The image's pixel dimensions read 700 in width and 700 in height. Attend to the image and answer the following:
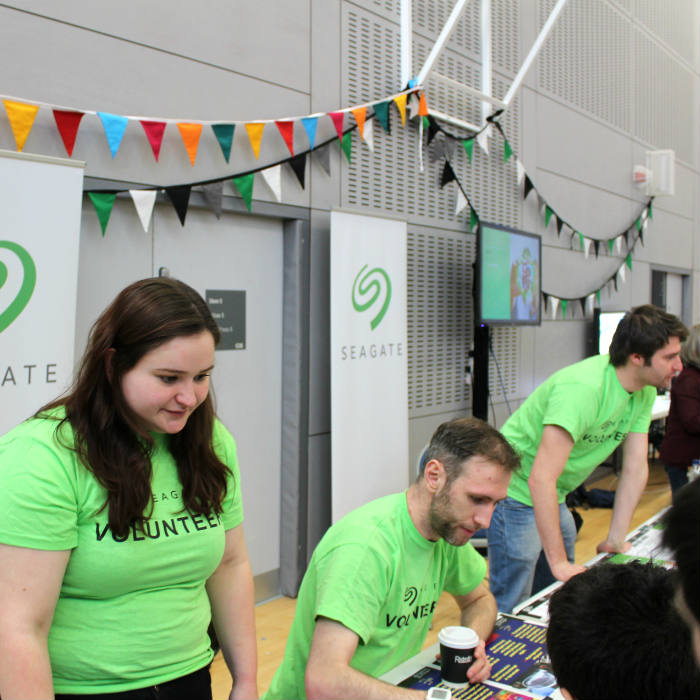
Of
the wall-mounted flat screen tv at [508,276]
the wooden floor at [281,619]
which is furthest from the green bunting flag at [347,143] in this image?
the wooden floor at [281,619]

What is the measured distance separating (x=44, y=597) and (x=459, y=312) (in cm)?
418

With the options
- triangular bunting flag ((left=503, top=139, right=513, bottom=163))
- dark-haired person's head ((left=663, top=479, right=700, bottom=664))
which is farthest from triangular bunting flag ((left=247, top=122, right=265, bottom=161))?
dark-haired person's head ((left=663, top=479, right=700, bottom=664))

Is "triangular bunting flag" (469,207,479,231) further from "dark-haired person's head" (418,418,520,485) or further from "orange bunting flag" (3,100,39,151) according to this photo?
"dark-haired person's head" (418,418,520,485)

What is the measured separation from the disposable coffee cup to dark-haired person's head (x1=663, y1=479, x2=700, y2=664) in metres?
0.83

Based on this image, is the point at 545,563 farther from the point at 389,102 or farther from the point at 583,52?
the point at 583,52

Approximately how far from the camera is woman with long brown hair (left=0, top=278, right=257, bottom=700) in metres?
1.14

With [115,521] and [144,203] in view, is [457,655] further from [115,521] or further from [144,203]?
[144,203]

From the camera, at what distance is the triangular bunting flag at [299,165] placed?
3.70 metres

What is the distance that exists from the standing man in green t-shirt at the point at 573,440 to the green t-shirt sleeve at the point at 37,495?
146 centimetres

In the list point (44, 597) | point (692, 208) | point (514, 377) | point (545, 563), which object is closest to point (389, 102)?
point (514, 377)

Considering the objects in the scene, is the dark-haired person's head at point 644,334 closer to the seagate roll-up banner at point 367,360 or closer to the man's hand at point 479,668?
the man's hand at point 479,668

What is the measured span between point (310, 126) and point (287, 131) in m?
0.16

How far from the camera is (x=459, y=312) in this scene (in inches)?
200

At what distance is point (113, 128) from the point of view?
9.55ft
